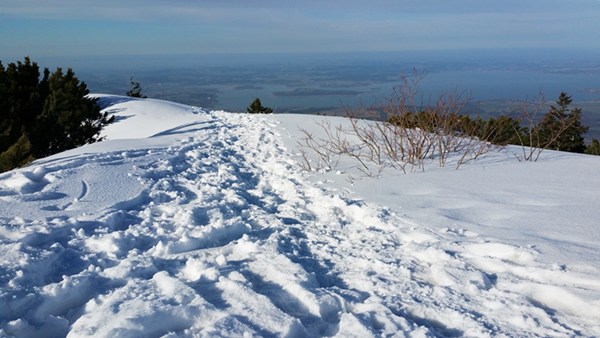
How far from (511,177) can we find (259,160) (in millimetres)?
3482

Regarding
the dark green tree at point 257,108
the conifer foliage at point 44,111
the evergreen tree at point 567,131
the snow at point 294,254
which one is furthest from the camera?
the dark green tree at point 257,108

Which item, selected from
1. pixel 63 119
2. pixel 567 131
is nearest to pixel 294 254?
pixel 63 119

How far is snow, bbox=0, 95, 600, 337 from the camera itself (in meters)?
1.99

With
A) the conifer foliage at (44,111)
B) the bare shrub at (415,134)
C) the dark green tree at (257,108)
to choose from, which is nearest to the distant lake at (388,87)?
the bare shrub at (415,134)

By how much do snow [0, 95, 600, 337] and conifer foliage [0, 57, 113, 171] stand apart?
4.15 metres

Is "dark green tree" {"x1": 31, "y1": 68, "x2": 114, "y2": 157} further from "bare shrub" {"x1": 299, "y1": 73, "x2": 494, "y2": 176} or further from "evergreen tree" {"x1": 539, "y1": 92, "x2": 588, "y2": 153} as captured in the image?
"evergreen tree" {"x1": 539, "y1": 92, "x2": 588, "y2": 153}

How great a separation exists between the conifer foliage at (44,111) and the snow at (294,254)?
164 inches

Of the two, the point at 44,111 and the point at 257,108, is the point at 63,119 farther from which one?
the point at 257,108

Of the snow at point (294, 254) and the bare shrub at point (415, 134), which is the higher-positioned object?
the bare shrub at point (415, 134)

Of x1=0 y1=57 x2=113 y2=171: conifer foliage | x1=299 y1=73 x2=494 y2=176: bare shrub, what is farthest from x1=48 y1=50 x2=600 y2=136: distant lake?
x1=0 y1=57 x2=113 y2=171: conifer foliage

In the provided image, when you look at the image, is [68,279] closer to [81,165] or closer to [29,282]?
[29,282]

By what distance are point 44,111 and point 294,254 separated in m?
9.75

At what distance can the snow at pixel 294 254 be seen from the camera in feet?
6.52

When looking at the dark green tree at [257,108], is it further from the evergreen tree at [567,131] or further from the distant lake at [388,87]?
the evergreen tree at [567,131]
